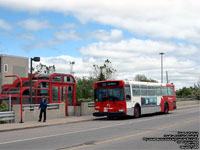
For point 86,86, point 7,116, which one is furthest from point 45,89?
point 86,86

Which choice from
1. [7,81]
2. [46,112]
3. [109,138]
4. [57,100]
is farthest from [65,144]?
[7,81]

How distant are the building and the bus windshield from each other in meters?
23.2

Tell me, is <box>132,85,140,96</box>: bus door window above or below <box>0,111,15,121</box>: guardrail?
above

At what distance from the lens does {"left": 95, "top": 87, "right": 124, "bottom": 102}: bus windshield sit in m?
24.0

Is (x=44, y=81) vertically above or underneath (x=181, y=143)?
above

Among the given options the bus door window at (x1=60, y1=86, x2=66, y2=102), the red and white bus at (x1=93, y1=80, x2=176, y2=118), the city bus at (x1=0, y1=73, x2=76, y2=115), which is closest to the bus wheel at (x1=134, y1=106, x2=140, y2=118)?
the red and white bus at (x1=93, y1=80, x2=176, y2=118)

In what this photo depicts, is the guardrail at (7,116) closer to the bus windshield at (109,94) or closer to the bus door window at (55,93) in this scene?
the bus door window at (55,93)

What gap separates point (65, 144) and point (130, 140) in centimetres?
246

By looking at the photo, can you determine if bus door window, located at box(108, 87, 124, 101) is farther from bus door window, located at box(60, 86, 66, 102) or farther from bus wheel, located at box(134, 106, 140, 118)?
bus door window, located at box(60, 86, 66, 102)

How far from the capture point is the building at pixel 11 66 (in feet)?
152

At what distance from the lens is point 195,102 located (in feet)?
180

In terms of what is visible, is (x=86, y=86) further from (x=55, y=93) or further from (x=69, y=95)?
(x=55, y=93)

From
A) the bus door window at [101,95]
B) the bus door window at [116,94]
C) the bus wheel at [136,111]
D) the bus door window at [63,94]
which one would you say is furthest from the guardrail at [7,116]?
the bus wheel at [136,111]

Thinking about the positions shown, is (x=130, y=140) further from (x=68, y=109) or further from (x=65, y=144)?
(x=68, y=109)
